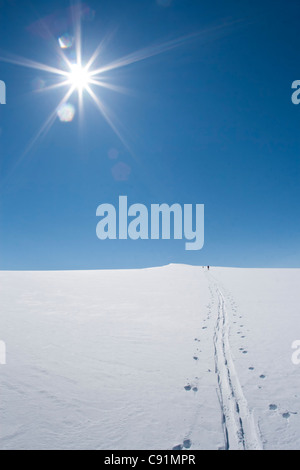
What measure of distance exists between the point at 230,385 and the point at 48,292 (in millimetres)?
13597

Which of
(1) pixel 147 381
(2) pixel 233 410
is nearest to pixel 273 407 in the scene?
(2) pixel 233 410

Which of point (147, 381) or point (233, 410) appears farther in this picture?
point (147, 381)

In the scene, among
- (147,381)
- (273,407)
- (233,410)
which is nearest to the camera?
(233,410)

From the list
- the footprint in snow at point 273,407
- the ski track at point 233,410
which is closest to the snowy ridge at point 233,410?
the ski track at point 233,410

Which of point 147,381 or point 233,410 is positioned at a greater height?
point 147,381

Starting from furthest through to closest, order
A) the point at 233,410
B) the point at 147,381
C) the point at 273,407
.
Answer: the point at 147,381 → the point at 273,407 → the point at 233,410

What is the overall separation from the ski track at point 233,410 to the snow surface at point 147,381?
0.02 m

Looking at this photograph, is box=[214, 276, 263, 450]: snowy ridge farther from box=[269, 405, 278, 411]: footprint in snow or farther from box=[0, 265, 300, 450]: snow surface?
box=[269, 405, 278, 411]: footprint in snow

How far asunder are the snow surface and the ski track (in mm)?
20

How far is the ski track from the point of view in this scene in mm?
3838

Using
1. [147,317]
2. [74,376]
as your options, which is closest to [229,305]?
[147,317]

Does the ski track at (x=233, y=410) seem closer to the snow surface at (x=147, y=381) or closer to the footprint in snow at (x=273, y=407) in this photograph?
the snow surface at (x=147, y=381)

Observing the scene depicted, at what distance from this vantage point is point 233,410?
450 cm

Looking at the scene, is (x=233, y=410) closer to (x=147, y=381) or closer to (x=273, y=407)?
(x=273, y=407)
